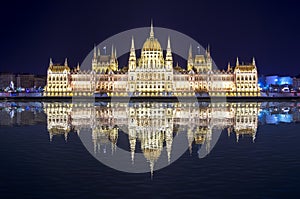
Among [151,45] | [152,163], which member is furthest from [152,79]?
[152,163]

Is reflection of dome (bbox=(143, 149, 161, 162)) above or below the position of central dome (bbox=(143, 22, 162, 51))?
below

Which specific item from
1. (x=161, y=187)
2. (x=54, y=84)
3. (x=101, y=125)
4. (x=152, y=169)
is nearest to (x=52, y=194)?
(x=161, y=187)

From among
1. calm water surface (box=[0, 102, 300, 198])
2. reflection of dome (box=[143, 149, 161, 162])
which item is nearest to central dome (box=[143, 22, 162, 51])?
calm water surface (box=[0, 102, 300, 198])

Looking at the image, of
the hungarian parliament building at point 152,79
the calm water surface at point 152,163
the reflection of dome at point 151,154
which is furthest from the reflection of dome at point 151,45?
the reflection of dome at point 151,154

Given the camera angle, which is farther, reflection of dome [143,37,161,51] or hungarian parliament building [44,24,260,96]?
reflection of dome [143,37,161,51]

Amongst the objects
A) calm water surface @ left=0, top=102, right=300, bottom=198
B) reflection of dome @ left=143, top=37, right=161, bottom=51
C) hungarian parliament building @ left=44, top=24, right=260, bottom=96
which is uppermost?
reflection of dome @ left=143, top=37, right=161, bottom=51

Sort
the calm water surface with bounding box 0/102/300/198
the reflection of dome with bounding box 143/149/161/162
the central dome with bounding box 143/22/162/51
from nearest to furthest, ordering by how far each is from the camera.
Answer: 1. the calm water surface with bounding box 0/102/300/198
2. the reflection of dome with bounding box 143/149/161/162
3. the central dome with bounding box 143/22/162/51

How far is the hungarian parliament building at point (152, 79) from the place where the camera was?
148 meters

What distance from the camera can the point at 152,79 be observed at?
148625 mm

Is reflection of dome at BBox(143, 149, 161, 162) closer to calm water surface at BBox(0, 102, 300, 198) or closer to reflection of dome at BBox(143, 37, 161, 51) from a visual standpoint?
calm water surface at BBox(0, 102, 300, 198)

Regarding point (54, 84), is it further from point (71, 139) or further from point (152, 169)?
point (152, 169)

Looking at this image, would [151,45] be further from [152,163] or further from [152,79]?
[152,163]

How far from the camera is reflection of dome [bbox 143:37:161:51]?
158837mm

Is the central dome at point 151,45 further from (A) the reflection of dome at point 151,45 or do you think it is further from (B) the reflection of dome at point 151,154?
(B) the reflection of dome at point 151,154
